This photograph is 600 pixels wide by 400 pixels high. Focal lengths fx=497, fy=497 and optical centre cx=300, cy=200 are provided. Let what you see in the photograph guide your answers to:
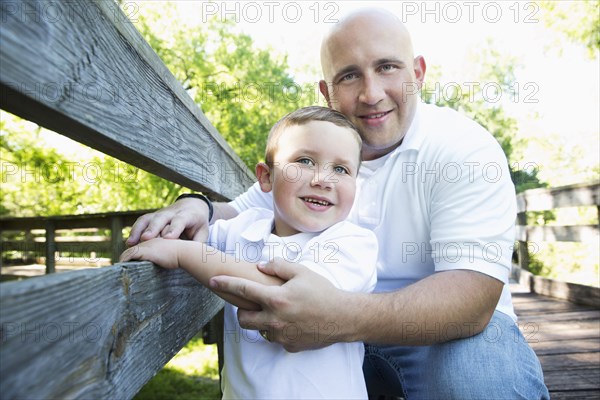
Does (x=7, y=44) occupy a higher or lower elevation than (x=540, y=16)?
lower

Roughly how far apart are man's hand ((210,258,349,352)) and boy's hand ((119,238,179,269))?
0.41 ft

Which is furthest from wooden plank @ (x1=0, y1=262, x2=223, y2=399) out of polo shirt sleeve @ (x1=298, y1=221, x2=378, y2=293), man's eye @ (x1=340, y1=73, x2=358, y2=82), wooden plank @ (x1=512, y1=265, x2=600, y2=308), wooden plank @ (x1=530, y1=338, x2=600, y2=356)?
wooden plank @ (x1=512, y1=265, x2=600, y2=308)

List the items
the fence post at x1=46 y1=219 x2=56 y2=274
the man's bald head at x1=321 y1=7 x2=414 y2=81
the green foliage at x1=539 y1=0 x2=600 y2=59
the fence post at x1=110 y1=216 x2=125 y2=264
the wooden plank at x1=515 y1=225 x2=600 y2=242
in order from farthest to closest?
the green foliage at x1=539 y1=0 x2=600 y2=59 → the fence post at x1=46 y1=219 x2=56 y2=274 → the fence post at x1=110 y1=216 x2=125 y2=264 → the wooden plank at x1=515 y1=225 x2=600 y2=242 → the man's bald head at x1=321 y1=7 x2=414 y2=81

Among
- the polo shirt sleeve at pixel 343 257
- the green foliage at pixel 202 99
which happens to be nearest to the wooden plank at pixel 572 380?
the polo shirt sleeve at pixel 343 257

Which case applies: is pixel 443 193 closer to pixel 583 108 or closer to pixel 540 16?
pixel 540 16

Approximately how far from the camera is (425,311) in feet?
4.86

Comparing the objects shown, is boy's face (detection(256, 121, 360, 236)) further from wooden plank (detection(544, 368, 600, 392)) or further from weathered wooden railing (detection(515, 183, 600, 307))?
weathered wooden railing (detection(515, 183, 600, 307))

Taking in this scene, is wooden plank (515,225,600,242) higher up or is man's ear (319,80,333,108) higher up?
man's ear (319,80,333,108)

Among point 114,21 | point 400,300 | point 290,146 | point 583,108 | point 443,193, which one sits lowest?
point 400,300

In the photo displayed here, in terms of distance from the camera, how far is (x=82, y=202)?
867 centimetres

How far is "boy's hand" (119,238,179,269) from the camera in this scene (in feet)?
3.89

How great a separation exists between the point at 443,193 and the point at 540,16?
376 inches

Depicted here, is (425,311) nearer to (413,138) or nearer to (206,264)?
(206,264)

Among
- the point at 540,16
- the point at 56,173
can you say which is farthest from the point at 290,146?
the point at 540,16
